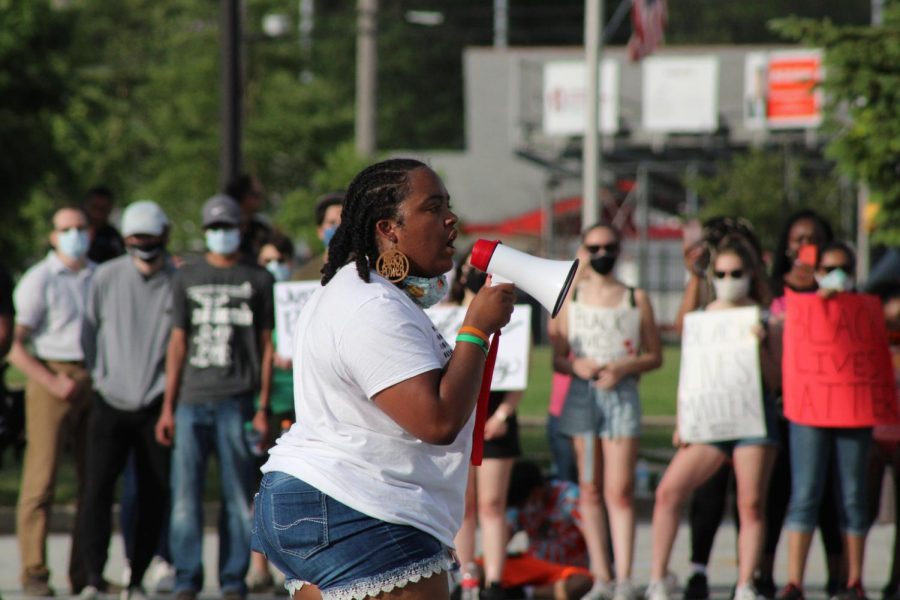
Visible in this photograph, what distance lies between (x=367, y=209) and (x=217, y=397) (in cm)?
427

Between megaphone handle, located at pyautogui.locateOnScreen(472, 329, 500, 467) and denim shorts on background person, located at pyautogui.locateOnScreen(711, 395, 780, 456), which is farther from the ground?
megaphone handle, located at pyautogui.locateOnScreen(472, 329, 500, 467)

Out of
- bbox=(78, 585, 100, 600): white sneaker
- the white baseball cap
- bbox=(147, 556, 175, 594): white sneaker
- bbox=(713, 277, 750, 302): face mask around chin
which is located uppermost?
the white baseball cap

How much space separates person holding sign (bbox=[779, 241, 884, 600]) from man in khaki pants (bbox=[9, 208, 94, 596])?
3790 mm

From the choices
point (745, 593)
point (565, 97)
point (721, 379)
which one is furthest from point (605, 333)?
point (565, 97)

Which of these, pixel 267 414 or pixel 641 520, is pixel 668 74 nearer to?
pixel 641 520

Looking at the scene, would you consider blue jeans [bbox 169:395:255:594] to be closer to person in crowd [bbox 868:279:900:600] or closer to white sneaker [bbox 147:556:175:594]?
white sneaker [bbox 147:556:175:594]

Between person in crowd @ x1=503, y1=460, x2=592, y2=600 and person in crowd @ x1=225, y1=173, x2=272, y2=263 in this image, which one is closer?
person in crowd @ x1=503, y1=460, x2=592, y2=600

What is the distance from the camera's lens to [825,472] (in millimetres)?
8258

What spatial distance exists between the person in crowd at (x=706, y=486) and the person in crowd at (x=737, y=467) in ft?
0.36

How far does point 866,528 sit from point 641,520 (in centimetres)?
332

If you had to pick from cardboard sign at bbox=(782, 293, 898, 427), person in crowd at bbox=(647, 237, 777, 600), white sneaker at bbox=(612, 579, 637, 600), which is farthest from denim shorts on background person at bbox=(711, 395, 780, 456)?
white sneaker at bbox=(612, 579, 637, 600)

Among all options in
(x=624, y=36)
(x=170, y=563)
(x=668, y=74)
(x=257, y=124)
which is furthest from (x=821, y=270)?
(x=624, y=36)

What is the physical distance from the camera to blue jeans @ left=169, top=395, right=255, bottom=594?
815 centimetres

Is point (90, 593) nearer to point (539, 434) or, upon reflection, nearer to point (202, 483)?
point (202, 483)
